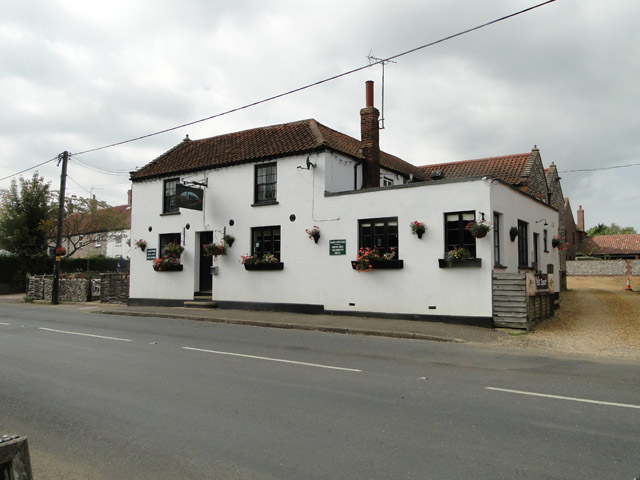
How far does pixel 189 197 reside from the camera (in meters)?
18.1

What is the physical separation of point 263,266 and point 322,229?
2801mm

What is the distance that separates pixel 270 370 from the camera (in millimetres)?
7711

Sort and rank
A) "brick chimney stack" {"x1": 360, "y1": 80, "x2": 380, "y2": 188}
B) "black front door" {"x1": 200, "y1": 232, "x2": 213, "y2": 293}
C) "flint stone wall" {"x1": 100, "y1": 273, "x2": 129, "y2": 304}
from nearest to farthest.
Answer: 1. "brick chimney stack" {"x1": 360, "y1": 80, "x2": 380, "y2": 188}
2. "black front door" {"x1": 200, "y1": 232, "x2": 213, "y2": 293}
3. "flint stone wall" {"x1": 100, "y1": 273, "x2": 129, "y2": 304}

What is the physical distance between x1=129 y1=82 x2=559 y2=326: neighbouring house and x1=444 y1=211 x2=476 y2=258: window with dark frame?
3 cm

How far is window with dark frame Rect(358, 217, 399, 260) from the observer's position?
15.1 m

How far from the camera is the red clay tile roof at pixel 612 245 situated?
2239 inches

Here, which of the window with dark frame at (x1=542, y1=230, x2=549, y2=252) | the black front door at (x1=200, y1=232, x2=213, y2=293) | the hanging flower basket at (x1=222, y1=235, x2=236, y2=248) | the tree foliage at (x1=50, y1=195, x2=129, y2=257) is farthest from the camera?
the tree foliage at (x1=50, y1=195, x2=129, y2=257)

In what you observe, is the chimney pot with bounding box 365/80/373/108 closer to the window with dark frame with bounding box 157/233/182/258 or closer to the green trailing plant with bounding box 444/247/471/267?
the green trailing plant with bounding box 444/247/471/267

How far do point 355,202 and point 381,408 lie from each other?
10.5 metres

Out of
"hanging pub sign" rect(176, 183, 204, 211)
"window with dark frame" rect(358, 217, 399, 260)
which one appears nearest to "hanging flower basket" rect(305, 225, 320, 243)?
"window with dark frame" rect(358, 217, 399, 260)

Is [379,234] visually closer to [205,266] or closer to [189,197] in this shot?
[189,197]

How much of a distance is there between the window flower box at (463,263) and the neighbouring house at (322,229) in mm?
34

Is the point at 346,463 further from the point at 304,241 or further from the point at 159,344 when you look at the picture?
the point at 304,241

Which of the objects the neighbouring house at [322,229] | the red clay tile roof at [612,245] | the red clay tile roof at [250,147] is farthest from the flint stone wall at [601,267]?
the red clay tile roof at [250,147]
